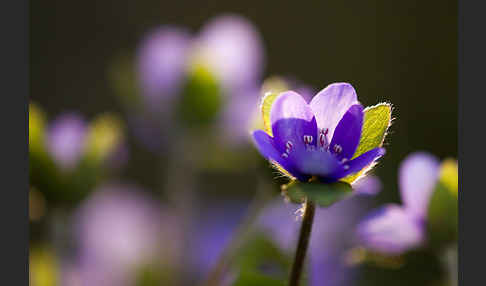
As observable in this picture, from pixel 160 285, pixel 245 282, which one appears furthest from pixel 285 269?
pixel 160 285

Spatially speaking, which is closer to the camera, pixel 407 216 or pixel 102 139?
pixel 407 216

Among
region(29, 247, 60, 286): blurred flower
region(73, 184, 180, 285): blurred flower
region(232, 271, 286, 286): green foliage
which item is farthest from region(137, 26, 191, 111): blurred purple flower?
region(232, 271, 286, 286): green foliage

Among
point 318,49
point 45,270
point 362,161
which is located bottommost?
point 45,270

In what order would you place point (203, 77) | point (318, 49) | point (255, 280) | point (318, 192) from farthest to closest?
point (318, 49), point (203, 77), point (255, 280), point (318, 192)

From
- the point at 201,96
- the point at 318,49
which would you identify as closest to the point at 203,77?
the point at 201,96

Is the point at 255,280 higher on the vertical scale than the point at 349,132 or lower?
lower

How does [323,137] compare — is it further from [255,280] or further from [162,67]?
[162,67]

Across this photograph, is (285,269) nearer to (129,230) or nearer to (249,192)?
(129,230)

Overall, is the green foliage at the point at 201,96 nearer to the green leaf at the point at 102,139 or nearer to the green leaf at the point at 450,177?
the green leaf at the point at 102,139
